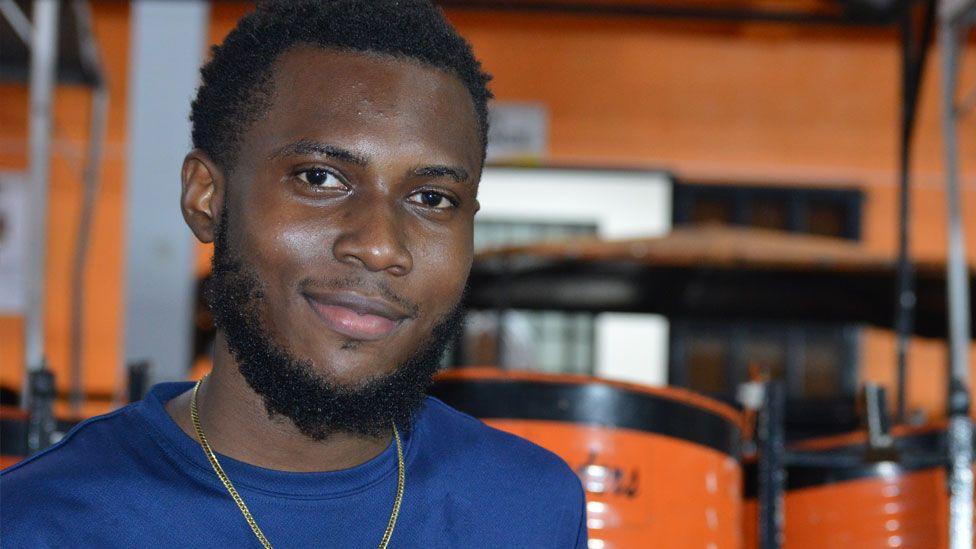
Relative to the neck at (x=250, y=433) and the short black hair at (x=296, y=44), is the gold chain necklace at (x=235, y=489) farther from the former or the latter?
the short black hair at (x=296, y=44)

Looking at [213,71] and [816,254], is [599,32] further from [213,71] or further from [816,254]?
[213,71]

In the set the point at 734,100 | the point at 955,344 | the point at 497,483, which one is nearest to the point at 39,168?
the point at 497,483

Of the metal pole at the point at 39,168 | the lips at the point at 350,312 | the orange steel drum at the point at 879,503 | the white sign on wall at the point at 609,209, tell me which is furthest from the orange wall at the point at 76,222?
the lips at the point at 350,312

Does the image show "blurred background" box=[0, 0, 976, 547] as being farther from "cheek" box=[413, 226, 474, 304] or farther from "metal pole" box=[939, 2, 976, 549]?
"cheek" box=[413, 226, 474, 304]

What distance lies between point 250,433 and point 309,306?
0.16m

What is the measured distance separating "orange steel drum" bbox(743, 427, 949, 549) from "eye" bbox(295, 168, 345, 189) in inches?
54.0

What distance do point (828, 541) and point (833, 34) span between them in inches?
291

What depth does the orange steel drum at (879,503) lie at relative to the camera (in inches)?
82.9

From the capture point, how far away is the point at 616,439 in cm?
181

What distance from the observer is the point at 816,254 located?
487 cm

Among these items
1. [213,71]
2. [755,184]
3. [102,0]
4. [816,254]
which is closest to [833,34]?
[755,184]

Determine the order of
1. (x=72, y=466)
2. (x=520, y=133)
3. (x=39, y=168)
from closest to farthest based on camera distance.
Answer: (x=72, y=466) → (x=39, y=168) → (x=520, y=133)

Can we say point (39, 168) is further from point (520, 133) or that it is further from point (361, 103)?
point (520, 133)

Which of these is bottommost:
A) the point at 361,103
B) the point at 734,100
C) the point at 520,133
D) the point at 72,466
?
the point at 72,466
